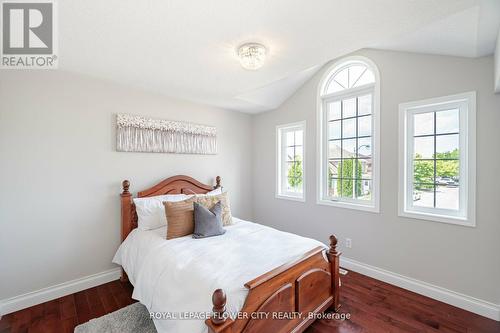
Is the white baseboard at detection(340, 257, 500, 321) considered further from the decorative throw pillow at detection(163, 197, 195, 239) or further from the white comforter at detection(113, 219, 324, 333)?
the decorative throw pillow at detection(163, 197, 195, 239)

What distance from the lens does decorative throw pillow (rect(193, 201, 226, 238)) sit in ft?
7.61

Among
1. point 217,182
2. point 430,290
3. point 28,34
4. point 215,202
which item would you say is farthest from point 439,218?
point 28,34

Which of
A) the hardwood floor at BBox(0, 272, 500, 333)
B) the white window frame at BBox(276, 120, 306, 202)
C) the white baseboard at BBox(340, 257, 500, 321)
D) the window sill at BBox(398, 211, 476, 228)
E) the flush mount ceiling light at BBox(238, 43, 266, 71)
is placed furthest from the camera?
the white window frame at BBox(276, 120, 306, 202)

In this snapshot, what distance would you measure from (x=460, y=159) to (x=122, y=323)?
139 inches

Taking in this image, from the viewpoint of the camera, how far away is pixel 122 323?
1937 mm

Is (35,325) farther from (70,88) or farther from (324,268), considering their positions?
(324,268)

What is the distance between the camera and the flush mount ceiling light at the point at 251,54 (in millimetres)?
1802

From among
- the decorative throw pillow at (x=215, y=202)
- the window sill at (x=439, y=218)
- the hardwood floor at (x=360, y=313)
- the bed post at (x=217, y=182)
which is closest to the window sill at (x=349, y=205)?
the window sill at (x=439, y=218)

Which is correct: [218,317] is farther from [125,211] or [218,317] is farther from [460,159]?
[460,159]

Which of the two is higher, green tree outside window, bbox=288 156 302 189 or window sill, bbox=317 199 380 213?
green tree outside window, bbox=288 156 302 189

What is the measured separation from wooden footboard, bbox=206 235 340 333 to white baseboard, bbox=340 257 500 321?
896mm

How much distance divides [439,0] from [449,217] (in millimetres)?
1991

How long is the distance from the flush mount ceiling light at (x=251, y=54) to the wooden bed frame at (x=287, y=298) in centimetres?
164

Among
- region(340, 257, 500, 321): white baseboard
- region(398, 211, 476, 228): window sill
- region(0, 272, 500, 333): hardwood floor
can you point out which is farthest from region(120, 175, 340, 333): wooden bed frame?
region(398, 211, 476, 228): window sill
